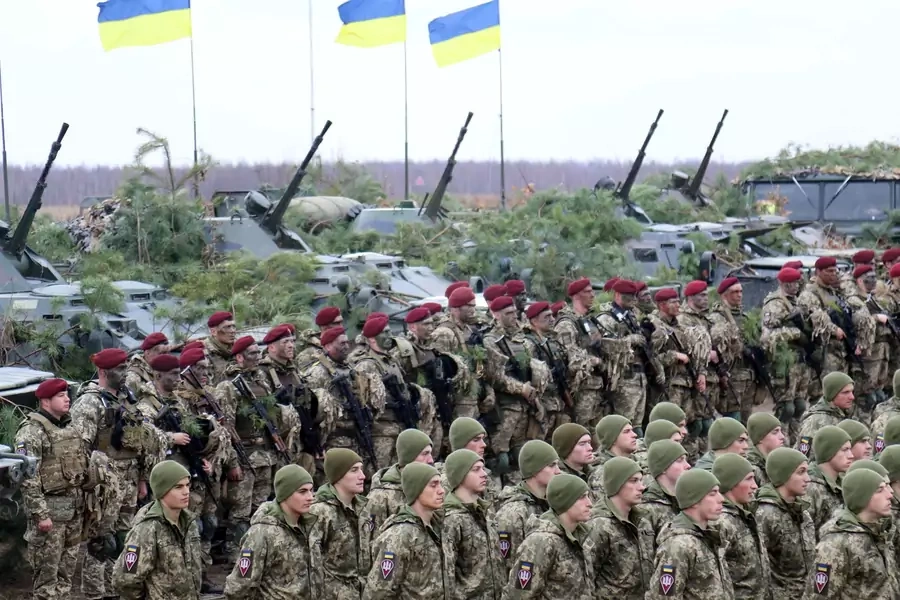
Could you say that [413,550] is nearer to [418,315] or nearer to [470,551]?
[470,551]

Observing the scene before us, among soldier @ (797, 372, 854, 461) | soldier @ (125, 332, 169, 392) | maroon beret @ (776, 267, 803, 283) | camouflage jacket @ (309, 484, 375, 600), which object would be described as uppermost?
maroon beret @ (776, 267, 803, 283)

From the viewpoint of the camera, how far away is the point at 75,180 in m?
58.1

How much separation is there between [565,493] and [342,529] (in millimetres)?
1517

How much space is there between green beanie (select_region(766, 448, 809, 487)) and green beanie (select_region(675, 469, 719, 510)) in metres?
0.80

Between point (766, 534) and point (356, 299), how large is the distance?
7.00m

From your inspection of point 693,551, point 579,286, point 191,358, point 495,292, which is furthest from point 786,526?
point 495,292

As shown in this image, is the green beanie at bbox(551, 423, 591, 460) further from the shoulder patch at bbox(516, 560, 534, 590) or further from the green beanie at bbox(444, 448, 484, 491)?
the shoulder patch at bbox(516, 560, 534, 590)

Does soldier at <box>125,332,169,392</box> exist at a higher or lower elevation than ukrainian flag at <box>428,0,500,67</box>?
lower

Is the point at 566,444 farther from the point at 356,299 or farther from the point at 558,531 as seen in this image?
the point at 356,299

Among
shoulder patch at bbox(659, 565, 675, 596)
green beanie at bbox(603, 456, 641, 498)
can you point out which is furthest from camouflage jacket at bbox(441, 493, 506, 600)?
shoulder patch at bbox(659, 565, 675, 596)

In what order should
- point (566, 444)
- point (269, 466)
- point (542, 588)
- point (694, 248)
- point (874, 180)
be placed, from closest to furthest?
point (542, 588)
point (566, 444)
point (269, 466)
point (694, 248)
point (874, 180)

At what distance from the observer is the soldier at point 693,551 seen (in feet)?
21.3

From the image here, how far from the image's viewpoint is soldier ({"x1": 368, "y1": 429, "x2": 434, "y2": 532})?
796cm

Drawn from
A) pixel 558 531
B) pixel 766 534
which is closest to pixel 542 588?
pixel 558 531
